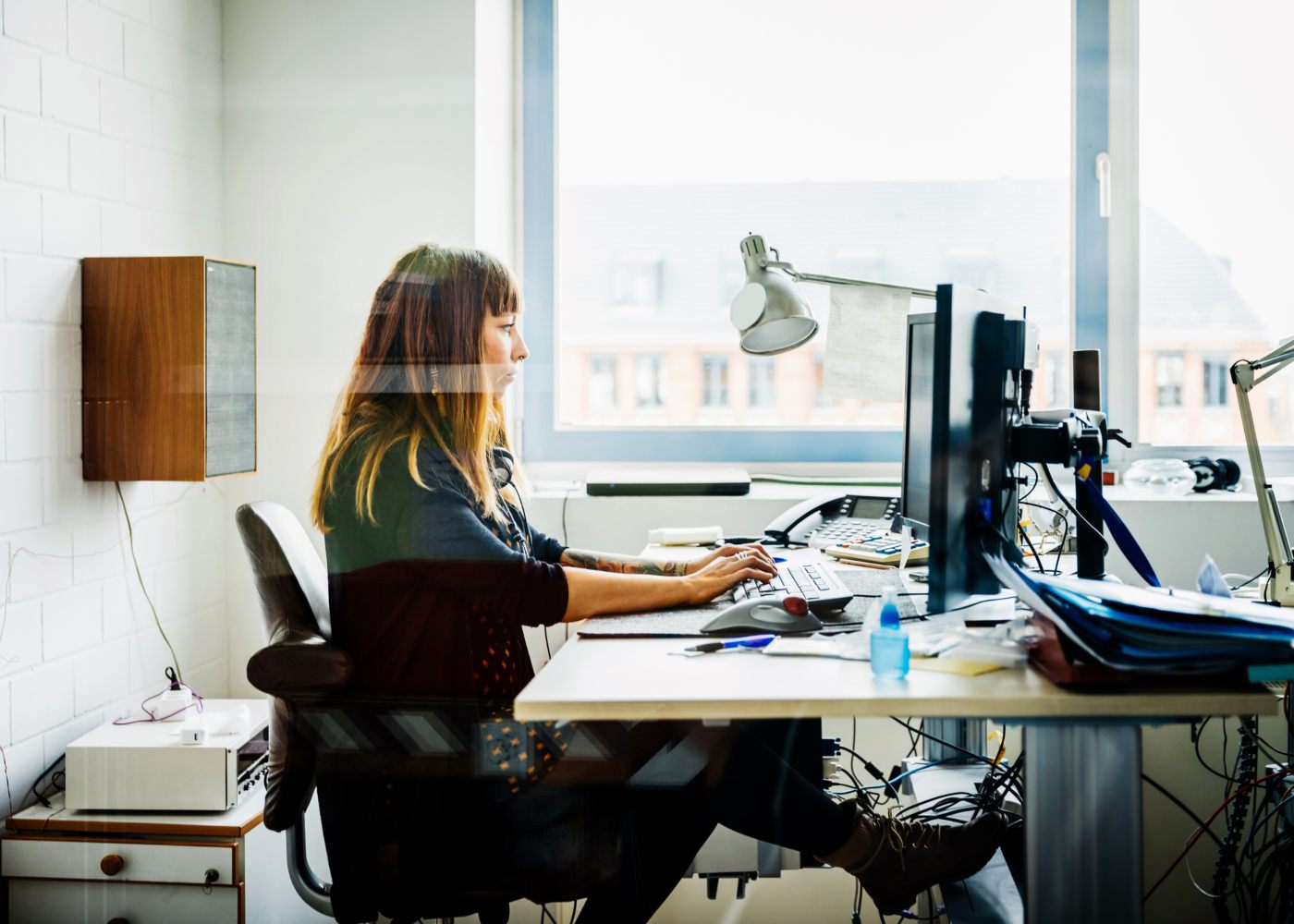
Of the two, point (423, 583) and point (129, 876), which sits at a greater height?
point (423, 583)

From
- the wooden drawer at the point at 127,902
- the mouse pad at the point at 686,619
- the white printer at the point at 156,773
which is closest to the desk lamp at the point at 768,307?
the mouse pad at the point at 686,619

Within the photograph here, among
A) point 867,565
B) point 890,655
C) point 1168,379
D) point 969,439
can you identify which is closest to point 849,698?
point 890,655

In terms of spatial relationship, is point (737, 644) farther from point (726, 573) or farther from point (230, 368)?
point (230, 368)

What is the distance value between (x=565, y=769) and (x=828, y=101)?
5.79ft

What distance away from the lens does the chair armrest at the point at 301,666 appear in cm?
136

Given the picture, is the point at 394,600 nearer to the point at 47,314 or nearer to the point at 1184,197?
the point at 47,314

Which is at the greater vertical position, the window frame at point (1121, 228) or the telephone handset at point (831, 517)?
the window frame at point (1121, 228)

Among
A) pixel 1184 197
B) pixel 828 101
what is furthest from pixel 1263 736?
pixel 828 101

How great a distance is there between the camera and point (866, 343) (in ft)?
7.51

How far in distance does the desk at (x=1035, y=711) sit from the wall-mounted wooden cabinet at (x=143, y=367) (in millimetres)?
1081

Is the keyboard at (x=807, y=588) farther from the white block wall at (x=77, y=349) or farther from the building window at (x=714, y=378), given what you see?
the white block wall at (x=77, y=349)

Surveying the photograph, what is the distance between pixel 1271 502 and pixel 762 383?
116 centimetres

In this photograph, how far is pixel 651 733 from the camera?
136cm

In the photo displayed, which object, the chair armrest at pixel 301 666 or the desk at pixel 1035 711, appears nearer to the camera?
the desk at pixel 1035 711
